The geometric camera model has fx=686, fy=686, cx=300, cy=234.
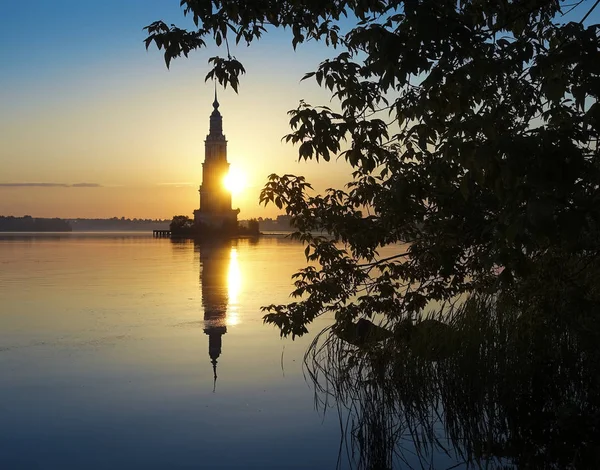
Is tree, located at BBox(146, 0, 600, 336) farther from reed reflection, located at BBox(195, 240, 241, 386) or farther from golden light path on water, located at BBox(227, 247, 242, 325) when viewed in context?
golden light path on water, located at BBox(227, 247, 242, 325)

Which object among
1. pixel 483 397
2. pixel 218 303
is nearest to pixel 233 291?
pixel 218 303

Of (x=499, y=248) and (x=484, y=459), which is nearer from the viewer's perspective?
(x=499, y=248)

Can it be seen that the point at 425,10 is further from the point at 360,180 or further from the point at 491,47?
the point at 360,180

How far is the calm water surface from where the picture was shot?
9.70m

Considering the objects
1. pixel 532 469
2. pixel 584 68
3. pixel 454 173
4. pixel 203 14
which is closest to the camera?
pixel 584 68

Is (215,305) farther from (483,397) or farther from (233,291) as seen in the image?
(483,397)

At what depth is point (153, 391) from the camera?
43.0 feet

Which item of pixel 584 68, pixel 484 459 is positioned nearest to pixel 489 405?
pixel 484 459

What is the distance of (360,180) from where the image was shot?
419 inches

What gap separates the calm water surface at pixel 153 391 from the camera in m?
9.70

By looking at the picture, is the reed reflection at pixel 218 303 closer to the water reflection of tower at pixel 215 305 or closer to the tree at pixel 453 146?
the water reflection of tower at pixel 215 305

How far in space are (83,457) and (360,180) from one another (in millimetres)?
5660

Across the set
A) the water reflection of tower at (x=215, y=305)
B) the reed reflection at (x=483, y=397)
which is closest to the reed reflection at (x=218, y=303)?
the water reflection of tower at (x=215, y=305)

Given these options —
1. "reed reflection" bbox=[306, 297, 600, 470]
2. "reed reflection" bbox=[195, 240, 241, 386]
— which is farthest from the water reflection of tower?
"reed reflection" bbox=[306, 297, 600, 470]
